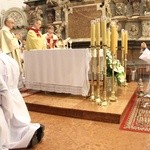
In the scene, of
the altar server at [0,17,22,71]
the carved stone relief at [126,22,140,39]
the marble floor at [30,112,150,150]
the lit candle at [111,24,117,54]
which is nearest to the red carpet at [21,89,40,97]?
the altar server at [0,17,22,71]

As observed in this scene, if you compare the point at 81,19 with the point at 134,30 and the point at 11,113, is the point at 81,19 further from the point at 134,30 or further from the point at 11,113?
the point at 11,113

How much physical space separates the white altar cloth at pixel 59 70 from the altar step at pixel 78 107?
20cm

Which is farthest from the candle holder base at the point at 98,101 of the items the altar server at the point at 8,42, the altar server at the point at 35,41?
the altar server at the point at 8,42

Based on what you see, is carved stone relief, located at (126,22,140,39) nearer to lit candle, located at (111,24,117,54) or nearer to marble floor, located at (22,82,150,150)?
lit candle, located at (111,24,117,54)

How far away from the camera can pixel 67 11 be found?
9234mm

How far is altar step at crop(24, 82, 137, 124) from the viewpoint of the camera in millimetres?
3803

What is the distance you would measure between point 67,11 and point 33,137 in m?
7.17

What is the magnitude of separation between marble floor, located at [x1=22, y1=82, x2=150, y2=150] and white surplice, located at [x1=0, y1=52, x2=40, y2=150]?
0.24 metres

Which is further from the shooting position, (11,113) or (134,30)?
(134,30)

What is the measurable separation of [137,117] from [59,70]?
71.4 inches

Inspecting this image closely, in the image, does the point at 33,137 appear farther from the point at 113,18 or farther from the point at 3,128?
the point at 113,18

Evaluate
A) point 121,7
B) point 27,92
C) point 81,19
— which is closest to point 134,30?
point 121,7

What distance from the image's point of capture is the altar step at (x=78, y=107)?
380 centimetres

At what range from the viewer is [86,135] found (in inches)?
126
